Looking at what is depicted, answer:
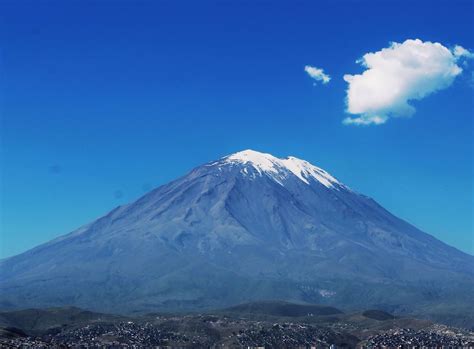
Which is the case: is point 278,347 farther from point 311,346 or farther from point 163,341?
point 163,341

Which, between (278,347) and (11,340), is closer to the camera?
(11,340)

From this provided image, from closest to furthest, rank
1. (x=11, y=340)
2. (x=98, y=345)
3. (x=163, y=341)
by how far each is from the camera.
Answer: (x=11, y=340) → (x=98, y=345) → (x=163, y=341)

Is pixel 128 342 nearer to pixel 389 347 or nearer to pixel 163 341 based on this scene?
pixel 163 341

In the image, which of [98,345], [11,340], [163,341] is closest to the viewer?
[11,340]

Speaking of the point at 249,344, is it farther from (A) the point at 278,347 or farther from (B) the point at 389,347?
(B) the point at 389,347

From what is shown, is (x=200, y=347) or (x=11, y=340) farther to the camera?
(x=200, y=347)

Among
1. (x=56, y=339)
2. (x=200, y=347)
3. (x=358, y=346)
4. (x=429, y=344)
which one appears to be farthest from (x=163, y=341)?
(x=429, y=344)

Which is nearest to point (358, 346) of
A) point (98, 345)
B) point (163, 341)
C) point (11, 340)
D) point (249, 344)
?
point (249, 344)
